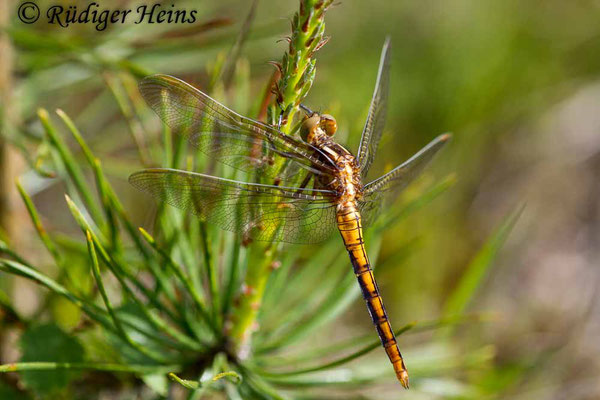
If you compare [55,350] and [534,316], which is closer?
[55,350]

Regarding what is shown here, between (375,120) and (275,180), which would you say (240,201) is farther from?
(375,120)

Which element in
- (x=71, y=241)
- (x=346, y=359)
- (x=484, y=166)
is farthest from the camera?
(x=484, y=166)

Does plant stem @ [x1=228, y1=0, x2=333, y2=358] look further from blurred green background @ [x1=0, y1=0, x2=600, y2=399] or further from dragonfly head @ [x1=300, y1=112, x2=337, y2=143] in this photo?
blurred green background @ [x1=0, y1=0, x2=600, y2=399]

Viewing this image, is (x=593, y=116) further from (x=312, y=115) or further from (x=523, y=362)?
(x=312, y=115)

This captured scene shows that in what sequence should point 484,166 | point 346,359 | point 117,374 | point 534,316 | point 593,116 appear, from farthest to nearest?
1. point 484,166
2. point 593,116
3. point 534,316
4. point 117,374
5. point 346,359

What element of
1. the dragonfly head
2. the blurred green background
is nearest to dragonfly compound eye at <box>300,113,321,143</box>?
the dragonfly head

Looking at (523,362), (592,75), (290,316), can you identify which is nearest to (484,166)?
(592,75)
